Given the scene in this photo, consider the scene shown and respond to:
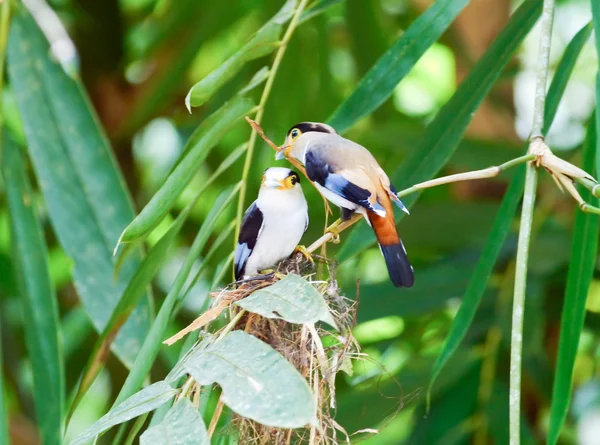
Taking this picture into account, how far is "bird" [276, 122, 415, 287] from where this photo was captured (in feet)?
3.07

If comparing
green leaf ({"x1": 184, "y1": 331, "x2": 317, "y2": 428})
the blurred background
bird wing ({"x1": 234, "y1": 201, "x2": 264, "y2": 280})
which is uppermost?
green leaf ({"x1": 184, "y1": 331, "x2": 317, "y2": 428})

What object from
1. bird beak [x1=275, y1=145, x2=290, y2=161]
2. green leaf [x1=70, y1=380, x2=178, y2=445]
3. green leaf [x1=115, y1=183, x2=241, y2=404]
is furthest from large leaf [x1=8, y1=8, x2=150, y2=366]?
green leaf [x1=70, y1=380, x2=178, y2=445]

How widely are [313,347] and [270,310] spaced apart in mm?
197

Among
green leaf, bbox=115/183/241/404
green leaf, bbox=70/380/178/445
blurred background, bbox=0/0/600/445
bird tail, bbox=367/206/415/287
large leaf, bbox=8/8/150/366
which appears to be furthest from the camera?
blurred background, bbox=0/0/600/445

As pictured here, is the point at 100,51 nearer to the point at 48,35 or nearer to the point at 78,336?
the point at 78,336

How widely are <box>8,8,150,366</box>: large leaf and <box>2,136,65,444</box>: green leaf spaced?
1.8 inches

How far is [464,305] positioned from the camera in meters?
1.20

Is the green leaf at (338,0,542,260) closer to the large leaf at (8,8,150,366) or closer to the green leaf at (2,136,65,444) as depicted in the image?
the large leaf at (8,8,150,366)

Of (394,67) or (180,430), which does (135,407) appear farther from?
(394,67)

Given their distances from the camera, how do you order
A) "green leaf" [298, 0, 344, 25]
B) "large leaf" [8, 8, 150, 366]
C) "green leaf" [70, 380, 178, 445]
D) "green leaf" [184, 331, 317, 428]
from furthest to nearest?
1. "large leaf" [8, 8, 150, 366]
2. "green leaf" [298, 0, 344, 25]
3. "green leaf" [70, 380, 178, 445]
4. "green leaf" [184, 331, 317, 428]

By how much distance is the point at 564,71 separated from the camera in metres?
1.27

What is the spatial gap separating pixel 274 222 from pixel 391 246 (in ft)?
0.63

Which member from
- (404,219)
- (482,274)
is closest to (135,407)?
(482,274)

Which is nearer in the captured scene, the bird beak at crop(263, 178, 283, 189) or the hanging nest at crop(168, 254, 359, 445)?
the hanging nest at crop(168, 254, 359, 445)
